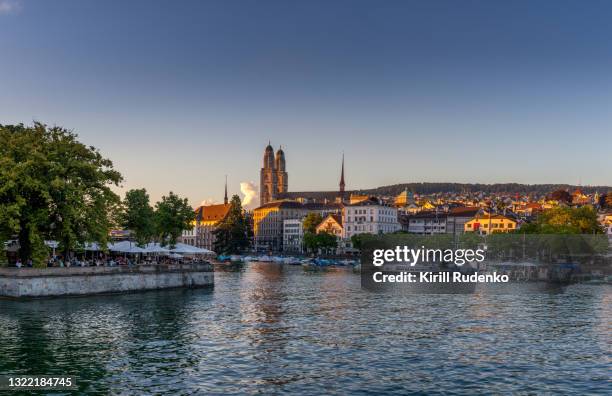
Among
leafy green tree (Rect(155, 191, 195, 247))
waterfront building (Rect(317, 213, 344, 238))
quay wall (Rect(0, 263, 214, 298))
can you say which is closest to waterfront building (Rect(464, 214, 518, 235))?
waterfront building (Rect(317, 213, 344, 238))

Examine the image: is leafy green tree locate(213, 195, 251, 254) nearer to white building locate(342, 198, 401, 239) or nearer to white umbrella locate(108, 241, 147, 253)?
white building locate(342, 198, 401, 239)

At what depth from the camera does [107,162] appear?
56562 mm

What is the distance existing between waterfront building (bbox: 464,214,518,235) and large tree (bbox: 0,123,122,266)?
145 metres

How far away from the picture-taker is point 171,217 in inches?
2899

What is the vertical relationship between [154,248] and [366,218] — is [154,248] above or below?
below

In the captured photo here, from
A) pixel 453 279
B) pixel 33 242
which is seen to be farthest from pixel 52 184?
pixel 453 279

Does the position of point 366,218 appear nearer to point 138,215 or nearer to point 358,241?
point 358,241

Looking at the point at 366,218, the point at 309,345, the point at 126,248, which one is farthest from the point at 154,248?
the point at 366,218

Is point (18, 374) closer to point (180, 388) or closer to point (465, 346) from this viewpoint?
point (180, 388)

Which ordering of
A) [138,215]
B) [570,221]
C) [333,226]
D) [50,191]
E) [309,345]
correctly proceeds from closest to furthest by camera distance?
[309,345] < [50,191] < [138,215] < [570,221] < [333,226]

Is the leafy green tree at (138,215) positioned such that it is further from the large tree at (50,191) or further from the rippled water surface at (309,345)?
the rippled water surface at (309,345)

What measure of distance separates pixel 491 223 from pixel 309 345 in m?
167

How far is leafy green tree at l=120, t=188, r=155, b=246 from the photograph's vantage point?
6525 centimetres

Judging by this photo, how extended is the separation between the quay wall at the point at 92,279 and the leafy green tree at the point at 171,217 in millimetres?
8660
